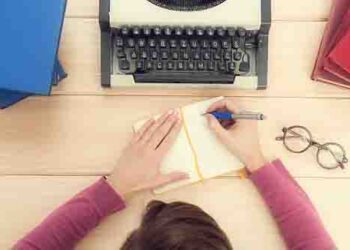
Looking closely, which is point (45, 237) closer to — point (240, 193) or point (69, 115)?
point (69, 115)

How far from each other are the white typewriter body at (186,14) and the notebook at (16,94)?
12 centimetres

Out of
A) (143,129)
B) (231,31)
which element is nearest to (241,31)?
(231,31)

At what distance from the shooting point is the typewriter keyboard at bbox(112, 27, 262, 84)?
127 centimetres

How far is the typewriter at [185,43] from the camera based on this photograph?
126 centimetres

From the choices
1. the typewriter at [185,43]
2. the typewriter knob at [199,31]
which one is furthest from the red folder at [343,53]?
the typewriter knob at [199,31]

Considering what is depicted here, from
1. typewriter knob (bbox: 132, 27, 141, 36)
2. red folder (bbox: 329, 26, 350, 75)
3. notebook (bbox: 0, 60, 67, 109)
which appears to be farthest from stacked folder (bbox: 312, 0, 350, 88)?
notebook (bbox: 0, 60, 67, 109)

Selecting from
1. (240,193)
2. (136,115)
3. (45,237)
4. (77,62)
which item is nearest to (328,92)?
(240,193)

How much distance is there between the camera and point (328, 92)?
1293 millimetres

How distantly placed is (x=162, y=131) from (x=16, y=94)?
0.25 metres

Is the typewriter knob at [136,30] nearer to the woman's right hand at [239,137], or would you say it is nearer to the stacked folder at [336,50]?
the woman's right hand at [239,137]

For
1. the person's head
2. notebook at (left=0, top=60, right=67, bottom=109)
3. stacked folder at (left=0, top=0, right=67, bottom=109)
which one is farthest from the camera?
notebook at (left=0, top=60, right=67, bottom=109)

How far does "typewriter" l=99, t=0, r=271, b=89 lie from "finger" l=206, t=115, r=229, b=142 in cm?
6

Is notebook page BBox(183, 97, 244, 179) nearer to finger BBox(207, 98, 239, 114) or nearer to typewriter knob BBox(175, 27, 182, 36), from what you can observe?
finger BBox(207, 98, 239, 114)

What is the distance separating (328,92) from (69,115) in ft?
1.46
